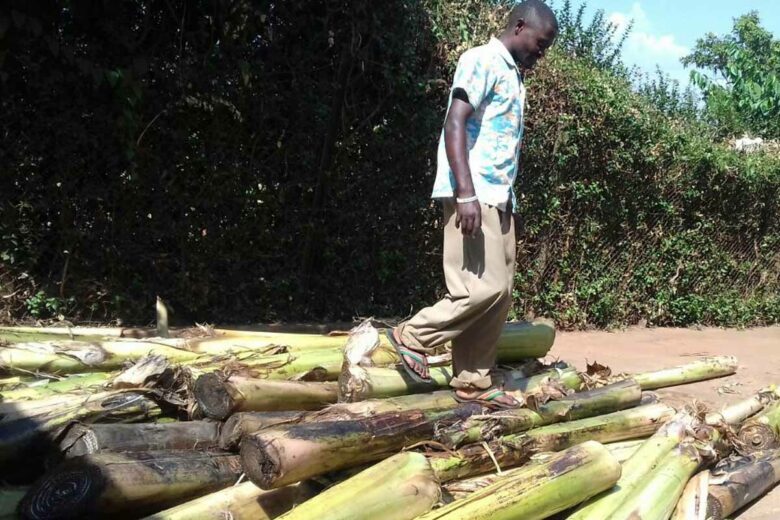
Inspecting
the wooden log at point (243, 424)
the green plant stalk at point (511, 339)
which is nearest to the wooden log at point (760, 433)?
the green plant stalk at point (511, 339)

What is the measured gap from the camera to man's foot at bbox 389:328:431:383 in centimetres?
378

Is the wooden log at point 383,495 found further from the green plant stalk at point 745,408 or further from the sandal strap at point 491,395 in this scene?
the green plant stalk at point 745,408

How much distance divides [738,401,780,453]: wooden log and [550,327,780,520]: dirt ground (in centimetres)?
25

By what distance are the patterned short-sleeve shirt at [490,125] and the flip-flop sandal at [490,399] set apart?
0.94m

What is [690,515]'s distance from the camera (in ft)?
10.7

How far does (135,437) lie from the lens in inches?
115

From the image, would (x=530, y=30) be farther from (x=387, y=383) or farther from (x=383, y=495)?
(x=383, y=495)

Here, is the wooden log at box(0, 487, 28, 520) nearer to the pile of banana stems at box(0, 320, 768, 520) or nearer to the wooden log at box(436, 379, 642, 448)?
the pile of banana stems at box(0, 320, 768, 520)

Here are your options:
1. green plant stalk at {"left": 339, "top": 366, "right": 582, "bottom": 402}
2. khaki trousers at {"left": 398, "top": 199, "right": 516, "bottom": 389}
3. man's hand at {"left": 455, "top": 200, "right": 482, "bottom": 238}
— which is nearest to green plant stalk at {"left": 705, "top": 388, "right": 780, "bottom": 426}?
green plant stalk at {"left": 339, "top": 366, "right": 582, "bottom": 402}

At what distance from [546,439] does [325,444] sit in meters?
1.24

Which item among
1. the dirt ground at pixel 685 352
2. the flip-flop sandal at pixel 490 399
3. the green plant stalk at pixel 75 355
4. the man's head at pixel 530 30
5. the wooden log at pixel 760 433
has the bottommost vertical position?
the dirt ground at pixel 685 352

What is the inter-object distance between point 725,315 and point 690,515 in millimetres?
7730

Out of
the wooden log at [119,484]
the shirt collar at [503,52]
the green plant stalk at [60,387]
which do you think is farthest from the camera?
the shirt collar at [503,52]

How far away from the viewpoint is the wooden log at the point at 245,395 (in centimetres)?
318
